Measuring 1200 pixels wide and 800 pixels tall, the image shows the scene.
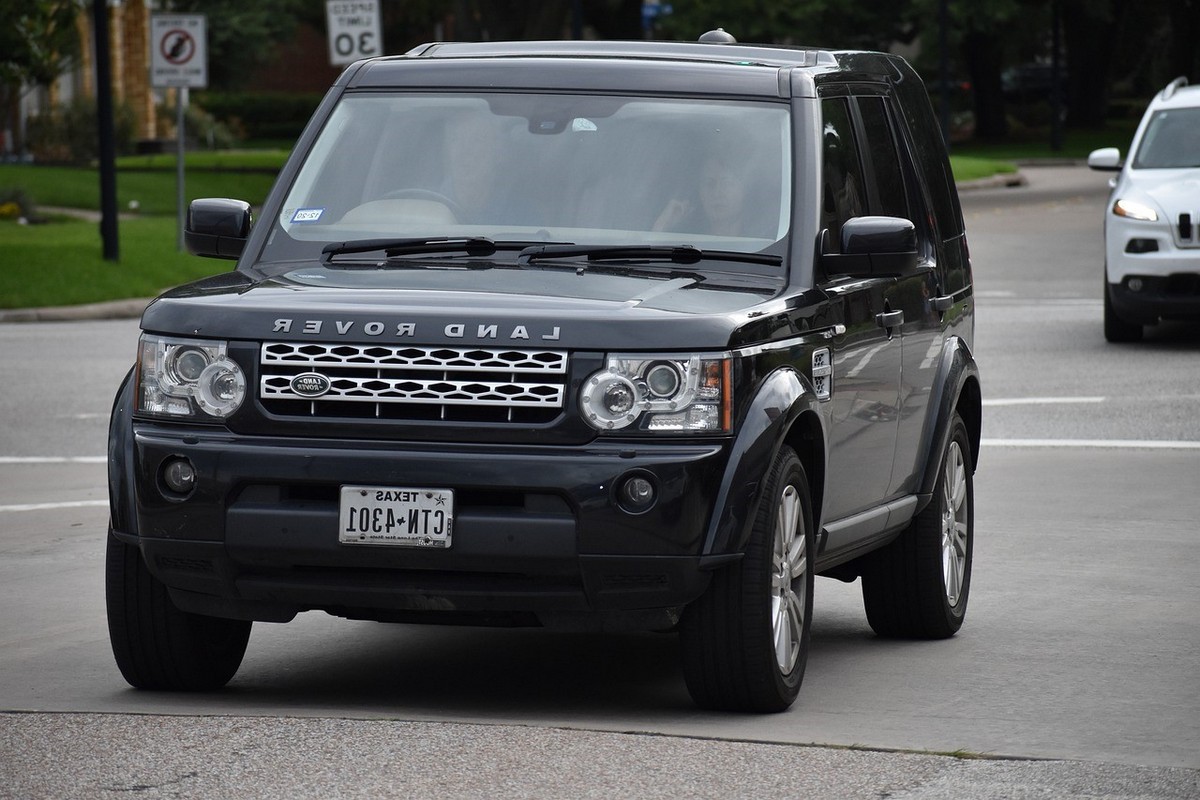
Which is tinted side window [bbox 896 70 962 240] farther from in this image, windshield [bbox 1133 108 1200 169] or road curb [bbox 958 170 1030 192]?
road curb [bbox 958 170 1030 192]

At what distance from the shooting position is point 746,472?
597cm

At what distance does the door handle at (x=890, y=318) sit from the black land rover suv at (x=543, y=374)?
22 millimetres

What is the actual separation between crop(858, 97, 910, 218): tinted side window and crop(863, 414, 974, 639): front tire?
0.84 meters

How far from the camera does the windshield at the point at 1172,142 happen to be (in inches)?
728

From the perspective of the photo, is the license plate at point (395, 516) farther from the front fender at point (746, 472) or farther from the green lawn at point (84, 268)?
the green lawn at point (84, 268)

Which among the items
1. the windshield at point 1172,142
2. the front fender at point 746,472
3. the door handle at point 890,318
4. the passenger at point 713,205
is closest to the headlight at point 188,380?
the front fender at point 746,472

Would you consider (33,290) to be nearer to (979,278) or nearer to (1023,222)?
(979,278)

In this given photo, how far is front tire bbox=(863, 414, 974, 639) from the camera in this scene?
772 cm

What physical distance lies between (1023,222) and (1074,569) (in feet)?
84.8

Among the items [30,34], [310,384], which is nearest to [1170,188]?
[310,384]

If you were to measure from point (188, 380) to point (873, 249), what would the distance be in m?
2.03

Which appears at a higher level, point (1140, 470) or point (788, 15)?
point (788, 15)

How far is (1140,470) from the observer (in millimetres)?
12180

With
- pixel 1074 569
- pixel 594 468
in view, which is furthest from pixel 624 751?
pixel 1074 569
